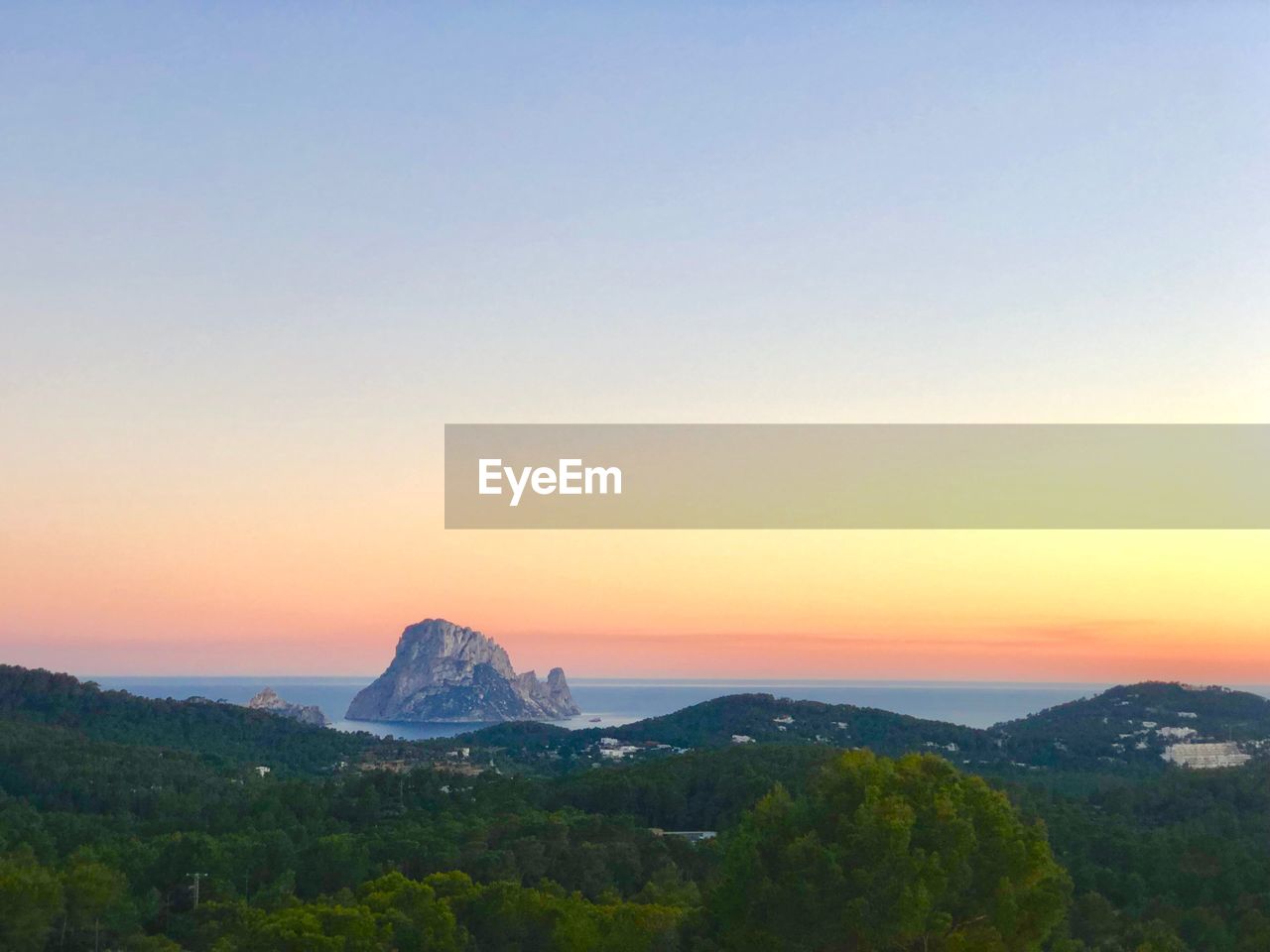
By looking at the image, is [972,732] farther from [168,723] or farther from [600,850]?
[168,723]

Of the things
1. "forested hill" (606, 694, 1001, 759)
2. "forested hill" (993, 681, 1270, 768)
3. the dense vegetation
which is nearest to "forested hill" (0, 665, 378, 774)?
the dense vegetation

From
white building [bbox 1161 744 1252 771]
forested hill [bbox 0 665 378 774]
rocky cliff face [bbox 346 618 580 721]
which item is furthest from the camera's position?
rocky cliff face [bbox 346 618 580 721]

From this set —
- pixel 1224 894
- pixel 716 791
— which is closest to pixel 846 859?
pixel 1224 894

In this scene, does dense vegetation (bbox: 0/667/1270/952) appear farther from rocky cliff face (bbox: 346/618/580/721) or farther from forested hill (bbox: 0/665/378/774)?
rocky cliff face (bbox: 346/618/580/721)

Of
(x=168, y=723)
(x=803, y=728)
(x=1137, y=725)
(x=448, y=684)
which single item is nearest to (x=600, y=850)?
(x=168, y=723)

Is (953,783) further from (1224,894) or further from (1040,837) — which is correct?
(1224,894)

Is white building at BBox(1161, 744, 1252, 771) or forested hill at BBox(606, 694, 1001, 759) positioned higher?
forested hill at BBox(606, 694, 1001, 759)
